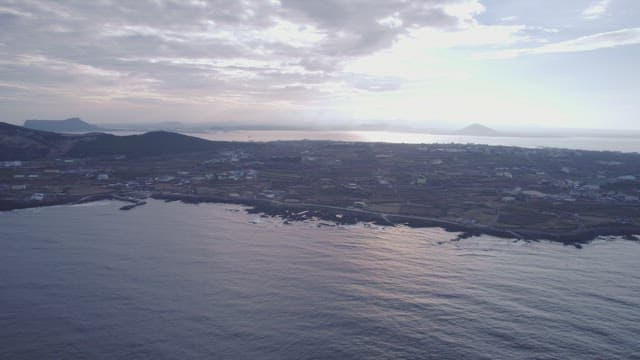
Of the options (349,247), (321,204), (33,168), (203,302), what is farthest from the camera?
(33,168)

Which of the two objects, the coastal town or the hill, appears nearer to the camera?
the coastal town

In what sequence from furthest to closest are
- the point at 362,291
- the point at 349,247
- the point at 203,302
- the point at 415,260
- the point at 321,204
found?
1. the point at 321,204
2. the point at 349,247
3. the point at 415,260
4. the point at 362,291
5. the point at 203,302

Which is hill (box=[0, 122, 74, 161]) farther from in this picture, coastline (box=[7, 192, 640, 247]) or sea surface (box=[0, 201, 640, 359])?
sea surface (box=[0, 201, 640, 359])

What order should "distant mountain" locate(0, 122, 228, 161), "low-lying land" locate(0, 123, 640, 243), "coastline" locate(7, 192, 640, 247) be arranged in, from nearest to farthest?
"coastline" locate(7, 192, 640, 247) → "low-lying land" locate(0, 123, 640, 243) → "distant mountain" locate(0, 122, 228, 161)

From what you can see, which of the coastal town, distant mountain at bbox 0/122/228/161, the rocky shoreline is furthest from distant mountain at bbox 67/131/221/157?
the rocky shoreline

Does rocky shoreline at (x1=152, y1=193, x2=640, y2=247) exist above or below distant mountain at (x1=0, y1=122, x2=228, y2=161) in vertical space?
below

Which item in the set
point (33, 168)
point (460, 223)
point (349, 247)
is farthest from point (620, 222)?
point (33, 168)

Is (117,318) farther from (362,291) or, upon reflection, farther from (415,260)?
(415,260)

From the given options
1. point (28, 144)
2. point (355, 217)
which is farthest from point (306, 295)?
point (28, 144)
